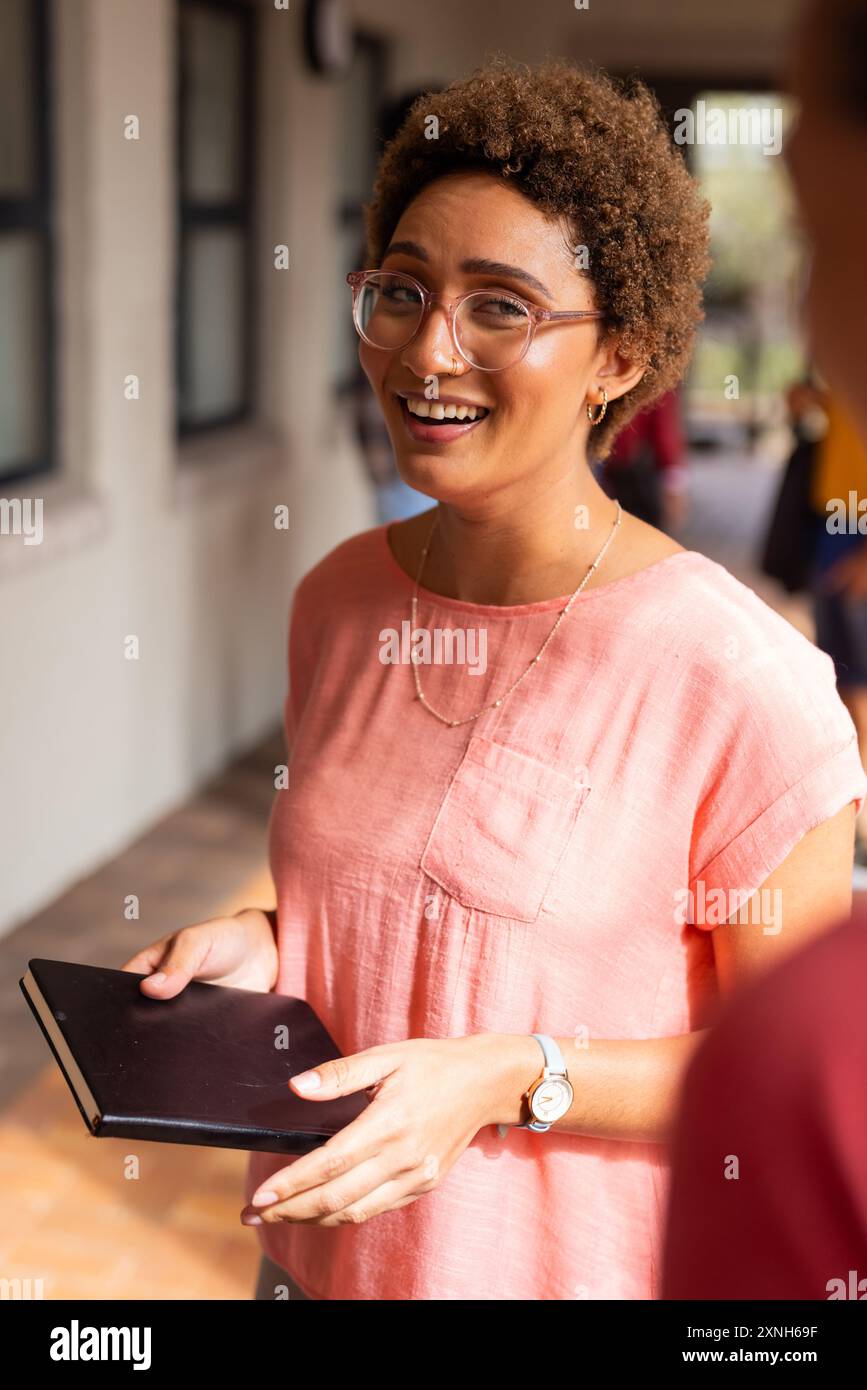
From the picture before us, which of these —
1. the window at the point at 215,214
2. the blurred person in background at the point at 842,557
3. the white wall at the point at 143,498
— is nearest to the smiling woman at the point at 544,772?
the white wall at the point at 143,498

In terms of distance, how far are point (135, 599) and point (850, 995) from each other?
14.9 ft

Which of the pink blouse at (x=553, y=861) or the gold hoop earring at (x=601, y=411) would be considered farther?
the gold hoop earring at (x=601, y=411)

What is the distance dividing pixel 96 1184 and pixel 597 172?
2483 millimetres

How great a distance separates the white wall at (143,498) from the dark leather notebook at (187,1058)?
2797 mm

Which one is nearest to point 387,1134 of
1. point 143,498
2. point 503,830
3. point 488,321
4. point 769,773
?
point 503,830

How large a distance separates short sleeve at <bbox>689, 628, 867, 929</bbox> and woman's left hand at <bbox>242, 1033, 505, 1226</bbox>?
0.27 m

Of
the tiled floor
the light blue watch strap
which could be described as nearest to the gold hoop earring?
the light blue watch strap

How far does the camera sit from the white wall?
427 cm

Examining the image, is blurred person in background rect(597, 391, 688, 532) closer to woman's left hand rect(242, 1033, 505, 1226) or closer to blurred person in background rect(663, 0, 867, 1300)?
woman's left hand rect(242, 1033, 505, 1226)

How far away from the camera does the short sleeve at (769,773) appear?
1.27 meters

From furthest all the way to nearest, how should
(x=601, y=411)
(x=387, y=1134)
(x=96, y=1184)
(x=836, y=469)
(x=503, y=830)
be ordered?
(x=836, y=469) → (x=96, y=1184) → (x=601, y=411) → (x=503, y=830) → (x=387, y=1134)

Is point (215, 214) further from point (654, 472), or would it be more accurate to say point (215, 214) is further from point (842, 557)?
point (842, 557)

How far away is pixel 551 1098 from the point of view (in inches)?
50.8

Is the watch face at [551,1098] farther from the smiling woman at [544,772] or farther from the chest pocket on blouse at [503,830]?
the chest pocket on blouse at [503,830]
